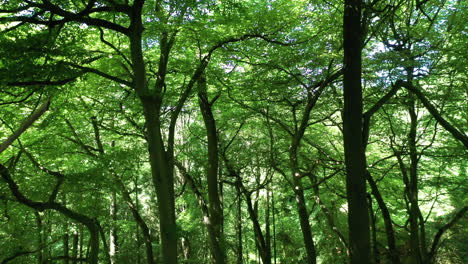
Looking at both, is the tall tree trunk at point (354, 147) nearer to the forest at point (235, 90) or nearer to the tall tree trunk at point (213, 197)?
the forest at point (235, 90)

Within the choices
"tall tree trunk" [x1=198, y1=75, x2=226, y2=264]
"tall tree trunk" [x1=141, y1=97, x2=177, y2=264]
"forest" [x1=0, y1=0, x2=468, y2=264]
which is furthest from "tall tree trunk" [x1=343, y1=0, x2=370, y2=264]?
"tall tree trunk" [x1=198, y1=75, x2=226, y2=264]

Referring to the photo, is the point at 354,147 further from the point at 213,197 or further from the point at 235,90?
the point at 235,90

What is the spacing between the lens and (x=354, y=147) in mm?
3299

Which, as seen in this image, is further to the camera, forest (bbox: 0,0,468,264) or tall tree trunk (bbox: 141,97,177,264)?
tall tree trunk (bbox: 141,97,177,264)

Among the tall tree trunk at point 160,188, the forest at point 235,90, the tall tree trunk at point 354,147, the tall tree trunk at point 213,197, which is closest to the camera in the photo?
the tall tree trunk at point 354,147

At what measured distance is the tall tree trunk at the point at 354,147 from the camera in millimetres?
3219

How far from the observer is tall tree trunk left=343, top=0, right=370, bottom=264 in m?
3.22

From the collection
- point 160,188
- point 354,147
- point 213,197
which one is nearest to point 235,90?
point 213,197

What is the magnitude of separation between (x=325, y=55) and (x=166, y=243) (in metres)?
3.99

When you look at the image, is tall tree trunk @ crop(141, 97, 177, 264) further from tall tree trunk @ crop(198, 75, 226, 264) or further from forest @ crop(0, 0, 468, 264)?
Answer: tall tree trunk @ crop(198, 75, 226, 264)

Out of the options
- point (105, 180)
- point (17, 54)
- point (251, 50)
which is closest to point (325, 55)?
point (251, 50)

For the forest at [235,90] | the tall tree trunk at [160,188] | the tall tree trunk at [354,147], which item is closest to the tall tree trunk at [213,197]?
the forest at [235,90]

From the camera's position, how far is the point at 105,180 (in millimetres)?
7414

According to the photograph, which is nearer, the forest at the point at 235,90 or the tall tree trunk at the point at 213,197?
the forest at the point at 235,90
